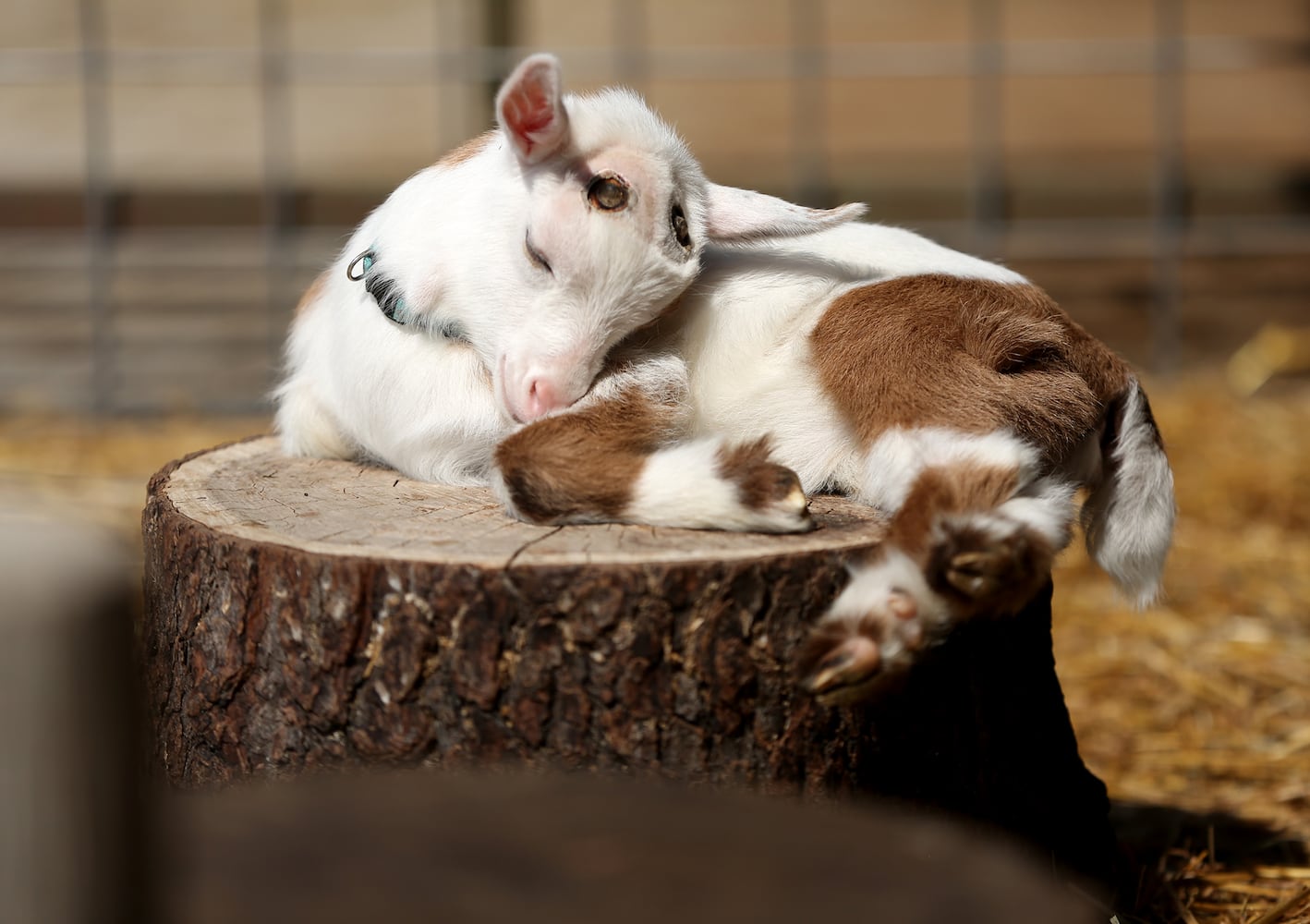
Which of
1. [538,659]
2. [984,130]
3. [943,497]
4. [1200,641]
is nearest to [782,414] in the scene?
[943,497]

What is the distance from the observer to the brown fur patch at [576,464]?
2260mm

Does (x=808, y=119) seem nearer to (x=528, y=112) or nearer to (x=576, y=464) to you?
(x=528, y=112)

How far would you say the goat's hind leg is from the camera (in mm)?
1983

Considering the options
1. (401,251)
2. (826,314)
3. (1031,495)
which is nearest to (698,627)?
(1031,495)

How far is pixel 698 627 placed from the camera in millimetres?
2018

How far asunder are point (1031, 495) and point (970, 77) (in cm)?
498

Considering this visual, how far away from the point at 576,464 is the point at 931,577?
0.59m

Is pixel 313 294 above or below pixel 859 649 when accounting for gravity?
above

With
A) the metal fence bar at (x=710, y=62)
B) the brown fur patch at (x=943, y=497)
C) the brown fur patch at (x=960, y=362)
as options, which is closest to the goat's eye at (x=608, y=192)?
the brown fur patch at (x=960, y=362)

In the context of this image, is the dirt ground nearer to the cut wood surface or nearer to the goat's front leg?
the cut wood surface

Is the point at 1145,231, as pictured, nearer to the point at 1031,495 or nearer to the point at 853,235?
the point at 853,235

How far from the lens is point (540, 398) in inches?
93.8

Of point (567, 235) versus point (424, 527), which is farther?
point (567, 235)

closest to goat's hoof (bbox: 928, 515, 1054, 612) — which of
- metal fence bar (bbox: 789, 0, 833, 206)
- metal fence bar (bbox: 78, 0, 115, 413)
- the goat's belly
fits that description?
the goat's belly
